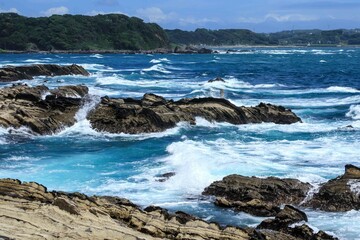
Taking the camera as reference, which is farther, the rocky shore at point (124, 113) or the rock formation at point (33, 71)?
the rock formation at point (33, 71)

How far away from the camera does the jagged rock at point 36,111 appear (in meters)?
29.7

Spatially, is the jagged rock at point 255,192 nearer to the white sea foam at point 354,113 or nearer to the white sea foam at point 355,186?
the white sea foam at point 355,186

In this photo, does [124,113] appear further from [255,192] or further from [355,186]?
[355,186]

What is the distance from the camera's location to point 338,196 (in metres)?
17.4

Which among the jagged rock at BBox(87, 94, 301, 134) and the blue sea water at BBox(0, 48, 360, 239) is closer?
the blue sea water at BBox(0, 48, 360, 239)

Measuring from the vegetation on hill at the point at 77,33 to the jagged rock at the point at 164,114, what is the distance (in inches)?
5436

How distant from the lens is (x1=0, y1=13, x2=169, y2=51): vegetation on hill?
168000mm

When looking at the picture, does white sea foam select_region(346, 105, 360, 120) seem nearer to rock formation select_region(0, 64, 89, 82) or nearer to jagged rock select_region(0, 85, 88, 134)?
jagged rock select_region(0, 85, 88, 134)

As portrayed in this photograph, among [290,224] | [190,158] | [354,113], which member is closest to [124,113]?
[190,158]

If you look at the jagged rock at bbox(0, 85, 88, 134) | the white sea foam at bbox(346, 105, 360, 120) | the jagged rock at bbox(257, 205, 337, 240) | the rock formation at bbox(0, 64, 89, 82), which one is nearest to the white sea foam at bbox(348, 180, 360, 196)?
the jagged rock at bbox(257, 205, 337, 240)

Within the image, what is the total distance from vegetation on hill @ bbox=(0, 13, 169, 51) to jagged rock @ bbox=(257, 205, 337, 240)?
157379 millimetres

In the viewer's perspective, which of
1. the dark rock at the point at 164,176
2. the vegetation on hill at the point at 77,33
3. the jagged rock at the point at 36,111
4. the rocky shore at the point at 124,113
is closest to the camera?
the dark rock at the point at 164,176

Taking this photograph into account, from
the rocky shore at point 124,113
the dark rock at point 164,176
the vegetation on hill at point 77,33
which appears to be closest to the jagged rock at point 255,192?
the dark rock at point 164,176

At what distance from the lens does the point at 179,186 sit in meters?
20.1
